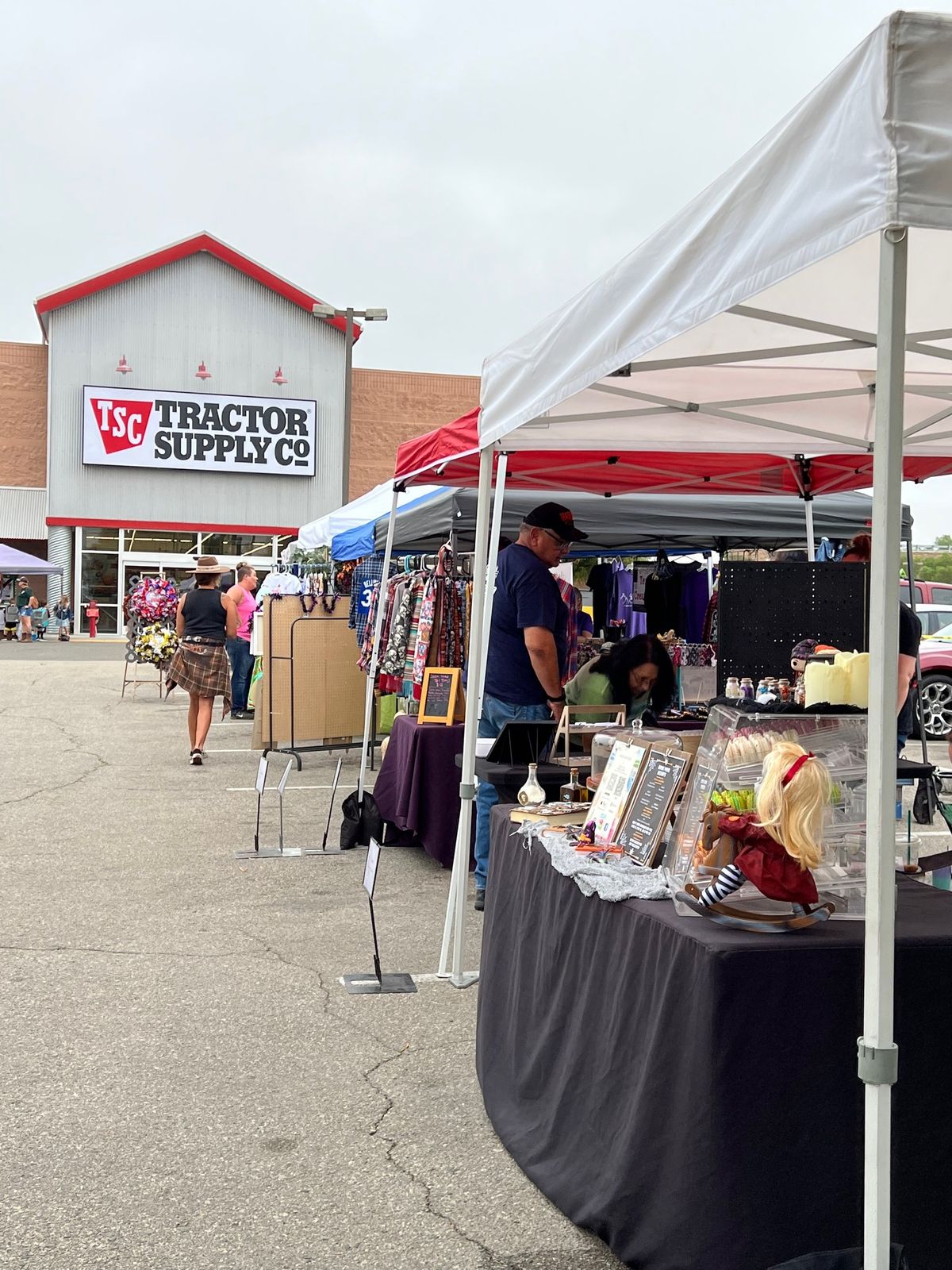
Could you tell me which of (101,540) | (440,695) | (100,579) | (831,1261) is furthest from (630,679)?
(100,579)

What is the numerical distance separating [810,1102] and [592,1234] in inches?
30.1

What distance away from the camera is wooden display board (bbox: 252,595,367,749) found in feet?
30.5

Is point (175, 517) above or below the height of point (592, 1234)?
above

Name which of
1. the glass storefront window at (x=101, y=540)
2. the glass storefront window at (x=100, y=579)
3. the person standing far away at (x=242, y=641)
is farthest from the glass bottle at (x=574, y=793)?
the glass storefront window at (x=100, y=579)

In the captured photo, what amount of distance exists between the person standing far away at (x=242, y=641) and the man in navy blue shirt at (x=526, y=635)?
8.42 m

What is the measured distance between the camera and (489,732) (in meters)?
6.24

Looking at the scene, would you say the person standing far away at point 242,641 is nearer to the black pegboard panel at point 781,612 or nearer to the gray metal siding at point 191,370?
the black pegboard panel at point 781,612

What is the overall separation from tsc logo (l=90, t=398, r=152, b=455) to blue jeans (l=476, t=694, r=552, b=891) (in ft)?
103

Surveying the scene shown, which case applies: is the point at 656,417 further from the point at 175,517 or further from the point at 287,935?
the point at 175,517

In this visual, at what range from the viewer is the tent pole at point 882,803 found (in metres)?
2.19

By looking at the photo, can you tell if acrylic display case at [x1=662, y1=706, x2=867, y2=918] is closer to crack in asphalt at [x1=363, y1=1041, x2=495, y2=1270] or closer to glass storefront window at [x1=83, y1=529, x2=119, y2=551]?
crack in asphalt at [x1=363, y1=1041, x2=495, y2=1270]

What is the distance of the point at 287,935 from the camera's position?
19.0 feet

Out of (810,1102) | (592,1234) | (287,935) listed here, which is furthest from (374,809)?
(810,1102)

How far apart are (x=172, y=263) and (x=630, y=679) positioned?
3342 cm
